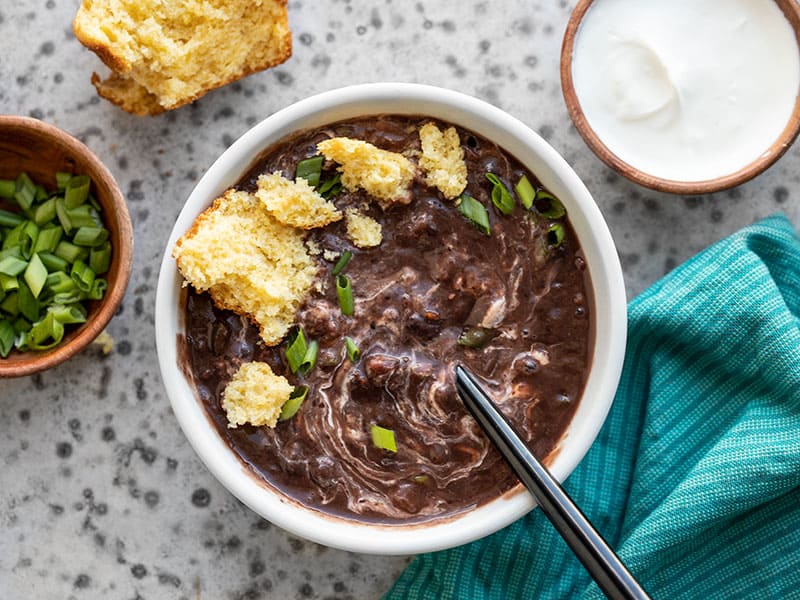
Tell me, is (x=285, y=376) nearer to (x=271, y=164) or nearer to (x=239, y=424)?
(x=239, y=424)

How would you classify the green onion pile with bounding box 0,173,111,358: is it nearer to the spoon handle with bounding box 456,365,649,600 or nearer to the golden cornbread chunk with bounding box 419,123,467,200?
the golden cornbread chunk with bounding box 419,123,467,200

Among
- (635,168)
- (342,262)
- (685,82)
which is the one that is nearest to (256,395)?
(342,262)

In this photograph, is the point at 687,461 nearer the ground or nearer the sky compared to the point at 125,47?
nearer the ground

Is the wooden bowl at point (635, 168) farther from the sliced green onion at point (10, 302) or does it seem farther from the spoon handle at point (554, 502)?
the sliced green onion at point (10, 302)

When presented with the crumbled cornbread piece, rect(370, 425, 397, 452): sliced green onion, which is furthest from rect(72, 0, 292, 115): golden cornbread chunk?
rect(370, 425, 397, 452): sliced green onion

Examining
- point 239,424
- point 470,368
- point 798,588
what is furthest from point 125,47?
point 798,588

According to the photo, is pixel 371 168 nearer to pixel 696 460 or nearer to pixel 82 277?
pixel 82 277
